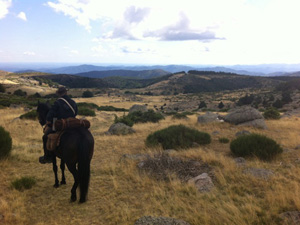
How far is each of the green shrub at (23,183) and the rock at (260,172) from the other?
686cm

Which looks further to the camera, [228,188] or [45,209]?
[228,188]

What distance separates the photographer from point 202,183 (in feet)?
19.5

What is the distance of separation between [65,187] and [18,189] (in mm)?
1263

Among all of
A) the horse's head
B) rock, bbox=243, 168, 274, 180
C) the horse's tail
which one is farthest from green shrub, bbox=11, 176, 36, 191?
rock, bbox=243, 168, 274, 180

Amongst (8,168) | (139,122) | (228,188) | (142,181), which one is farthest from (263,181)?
(139,122)

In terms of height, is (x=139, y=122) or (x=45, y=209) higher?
(x=45, y=209)

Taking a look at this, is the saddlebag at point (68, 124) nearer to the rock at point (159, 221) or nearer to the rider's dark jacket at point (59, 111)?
the rider's dark jacket at point (59, 111)

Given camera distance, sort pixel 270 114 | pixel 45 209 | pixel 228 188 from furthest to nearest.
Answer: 1. pixel 270 114
2. pixel 228 188
3. pixel 45 209

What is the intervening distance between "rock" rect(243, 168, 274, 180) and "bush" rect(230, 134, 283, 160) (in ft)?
7.53

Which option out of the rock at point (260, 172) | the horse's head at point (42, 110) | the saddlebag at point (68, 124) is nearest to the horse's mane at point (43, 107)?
the horse's head at point (42, 110)

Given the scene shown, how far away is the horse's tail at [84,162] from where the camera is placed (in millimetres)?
5055

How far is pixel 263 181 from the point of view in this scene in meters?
5.89

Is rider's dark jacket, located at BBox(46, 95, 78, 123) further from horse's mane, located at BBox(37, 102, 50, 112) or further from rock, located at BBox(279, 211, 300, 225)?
rock, located at BBox(279, 211, 300, 225)

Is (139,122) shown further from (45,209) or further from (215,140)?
(45,209)
